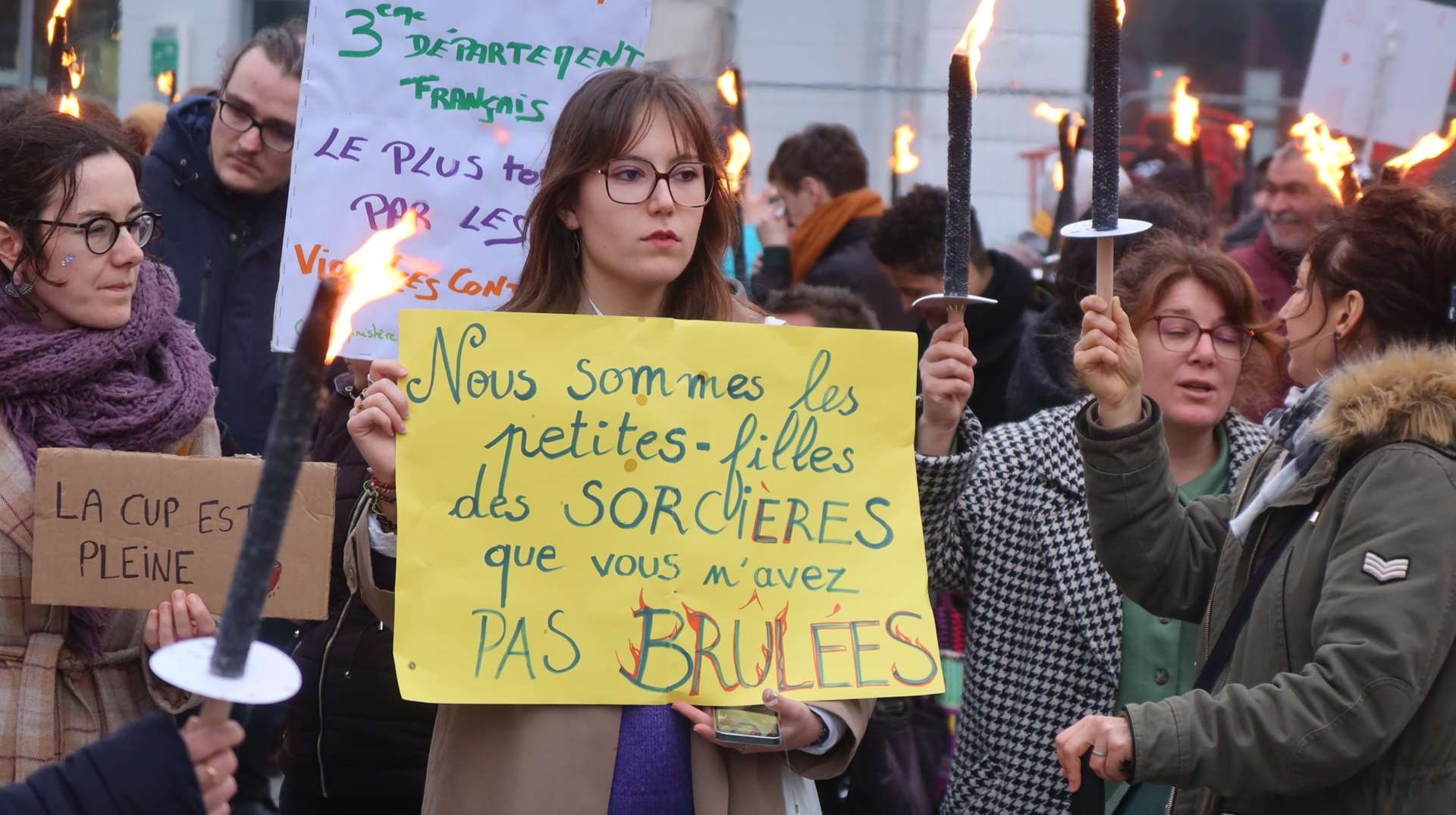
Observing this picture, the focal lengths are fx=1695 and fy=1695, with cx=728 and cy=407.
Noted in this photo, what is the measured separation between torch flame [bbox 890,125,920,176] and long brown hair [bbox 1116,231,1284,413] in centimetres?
428

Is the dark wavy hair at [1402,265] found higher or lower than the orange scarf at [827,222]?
higher

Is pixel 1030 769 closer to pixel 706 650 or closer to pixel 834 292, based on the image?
pixel 706 650

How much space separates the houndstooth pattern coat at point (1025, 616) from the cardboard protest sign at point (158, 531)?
1194mm

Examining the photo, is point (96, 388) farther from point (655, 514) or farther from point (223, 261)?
point (223, 261)

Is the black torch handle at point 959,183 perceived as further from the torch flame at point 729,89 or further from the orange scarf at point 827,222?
the orange scarf at point 827,222

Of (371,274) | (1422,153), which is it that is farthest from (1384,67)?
(371,274)

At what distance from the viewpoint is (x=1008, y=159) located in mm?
11031

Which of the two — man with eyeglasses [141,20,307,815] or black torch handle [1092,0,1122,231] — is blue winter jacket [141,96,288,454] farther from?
black torch handle [1092,0,1122,231]

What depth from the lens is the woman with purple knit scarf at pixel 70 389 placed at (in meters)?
2.92

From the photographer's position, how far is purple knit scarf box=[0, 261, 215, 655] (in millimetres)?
2980

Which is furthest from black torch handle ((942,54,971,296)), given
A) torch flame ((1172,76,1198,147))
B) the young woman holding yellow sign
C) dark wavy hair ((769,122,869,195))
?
torch flame ((1172,76,1198,147))

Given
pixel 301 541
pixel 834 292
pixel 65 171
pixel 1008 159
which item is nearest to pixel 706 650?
pixel 301 541

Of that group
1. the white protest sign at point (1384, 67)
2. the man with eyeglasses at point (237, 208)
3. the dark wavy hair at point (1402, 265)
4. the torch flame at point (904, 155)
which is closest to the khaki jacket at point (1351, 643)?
the dark wavy hair at point (1402, 265)

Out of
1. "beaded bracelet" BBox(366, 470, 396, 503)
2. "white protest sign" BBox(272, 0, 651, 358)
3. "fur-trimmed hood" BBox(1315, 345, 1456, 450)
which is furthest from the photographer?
"white protest sign" BBox(272, 0, 651, 358)
